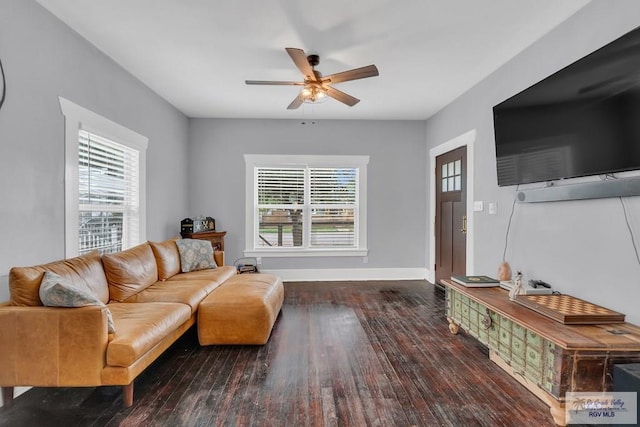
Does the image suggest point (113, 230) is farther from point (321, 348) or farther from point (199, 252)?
point (321, 348)

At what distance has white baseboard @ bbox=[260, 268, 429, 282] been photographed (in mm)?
5273

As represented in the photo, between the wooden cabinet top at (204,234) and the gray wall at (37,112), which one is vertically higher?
the gray wall at (37,112)

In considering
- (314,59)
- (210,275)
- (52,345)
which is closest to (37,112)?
(52,345)

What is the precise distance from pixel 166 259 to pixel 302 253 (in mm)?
2266

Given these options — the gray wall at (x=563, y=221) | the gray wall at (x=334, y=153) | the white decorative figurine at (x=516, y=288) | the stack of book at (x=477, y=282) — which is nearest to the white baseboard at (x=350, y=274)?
the gray wall at (x=334, y=153)

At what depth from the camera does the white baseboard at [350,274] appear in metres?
5.27

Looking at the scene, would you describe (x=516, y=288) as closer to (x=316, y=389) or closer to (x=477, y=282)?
(x=477, y=282)

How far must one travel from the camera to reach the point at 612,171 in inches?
77.5

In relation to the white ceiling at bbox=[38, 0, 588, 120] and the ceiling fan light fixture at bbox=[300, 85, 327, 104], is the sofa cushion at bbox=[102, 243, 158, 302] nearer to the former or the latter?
the white ceiling at bbox=[38, 0, 588, 120]

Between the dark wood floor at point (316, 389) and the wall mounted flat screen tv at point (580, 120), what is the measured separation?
5.31 feet

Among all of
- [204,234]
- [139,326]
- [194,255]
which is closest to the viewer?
[139,326]

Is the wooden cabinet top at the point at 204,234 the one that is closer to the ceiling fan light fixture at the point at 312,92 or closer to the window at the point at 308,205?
the window at the point at 308,205

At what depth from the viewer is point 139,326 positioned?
2096mm

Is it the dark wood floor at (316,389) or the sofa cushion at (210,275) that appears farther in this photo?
the sofa cushion at (210,275)
